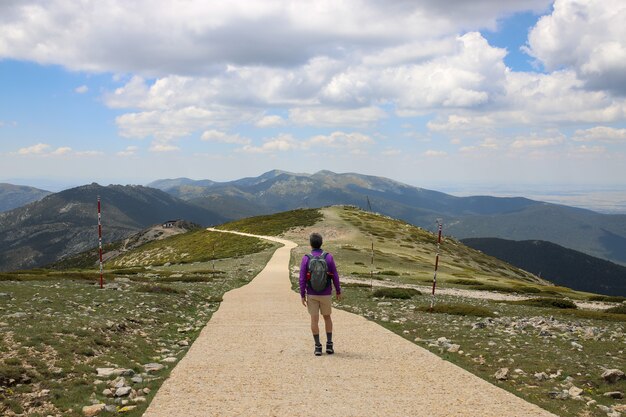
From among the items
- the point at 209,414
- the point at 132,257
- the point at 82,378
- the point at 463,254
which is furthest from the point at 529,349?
the point at 132,257

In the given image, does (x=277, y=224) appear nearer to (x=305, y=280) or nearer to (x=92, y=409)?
(x=305, y=280)

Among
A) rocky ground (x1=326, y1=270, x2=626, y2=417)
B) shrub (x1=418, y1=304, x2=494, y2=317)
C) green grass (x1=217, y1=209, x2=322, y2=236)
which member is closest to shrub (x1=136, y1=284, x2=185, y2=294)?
rocky ground (x1=326, y1=270, x2=626, y2=417)

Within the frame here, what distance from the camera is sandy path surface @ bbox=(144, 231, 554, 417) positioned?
9820 mm

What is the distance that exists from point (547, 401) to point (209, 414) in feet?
25.0

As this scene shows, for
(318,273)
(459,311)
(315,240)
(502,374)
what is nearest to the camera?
(502,374)

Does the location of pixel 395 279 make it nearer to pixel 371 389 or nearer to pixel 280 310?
pixel 280 310

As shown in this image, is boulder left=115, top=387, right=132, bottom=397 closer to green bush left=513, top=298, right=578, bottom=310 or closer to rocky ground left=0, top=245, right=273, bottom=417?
rocky ground left=0, top=245, right=273, bottom=417

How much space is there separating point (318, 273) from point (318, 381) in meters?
3.41

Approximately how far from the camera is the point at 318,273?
46.3 feet

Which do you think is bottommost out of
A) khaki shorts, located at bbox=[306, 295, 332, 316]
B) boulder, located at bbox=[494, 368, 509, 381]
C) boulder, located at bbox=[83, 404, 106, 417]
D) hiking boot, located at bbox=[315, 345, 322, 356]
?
hiking boot, located at bbox=[315, 345, 322, 356]

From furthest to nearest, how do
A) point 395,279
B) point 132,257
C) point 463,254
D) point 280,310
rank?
1. point 132,257
2. point 463,254
3. point 395,279
4. point 280,310

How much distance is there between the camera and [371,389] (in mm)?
11141

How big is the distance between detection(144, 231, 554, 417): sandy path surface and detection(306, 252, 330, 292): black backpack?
85.1 inches

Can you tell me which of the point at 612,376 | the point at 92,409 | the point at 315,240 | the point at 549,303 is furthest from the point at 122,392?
the point at 549,303
